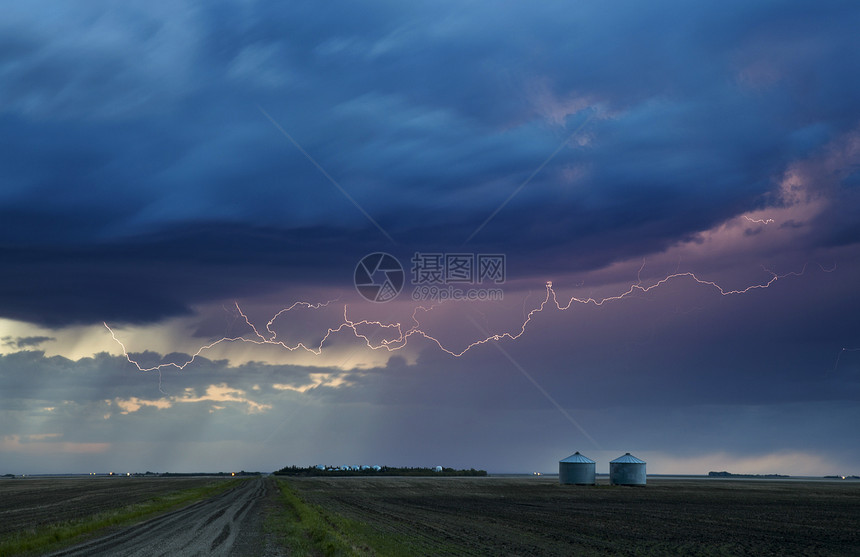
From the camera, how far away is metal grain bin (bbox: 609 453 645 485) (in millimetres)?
121938

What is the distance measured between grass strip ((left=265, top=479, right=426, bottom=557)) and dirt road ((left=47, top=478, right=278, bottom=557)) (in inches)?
50.6

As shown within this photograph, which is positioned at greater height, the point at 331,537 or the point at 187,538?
the point at 331,537

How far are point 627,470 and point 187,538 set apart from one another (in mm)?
98858

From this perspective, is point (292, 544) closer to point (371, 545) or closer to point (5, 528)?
point (371, 545)

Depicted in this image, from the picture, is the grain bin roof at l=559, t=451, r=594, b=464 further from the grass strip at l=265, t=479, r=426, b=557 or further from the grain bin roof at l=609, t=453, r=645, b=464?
the grass strip at l=265, t=479, r=426, b=557

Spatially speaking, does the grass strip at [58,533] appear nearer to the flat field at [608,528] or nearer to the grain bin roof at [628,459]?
the flat field at [608,528]

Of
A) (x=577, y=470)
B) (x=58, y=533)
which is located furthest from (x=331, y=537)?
(x=577, y=470)

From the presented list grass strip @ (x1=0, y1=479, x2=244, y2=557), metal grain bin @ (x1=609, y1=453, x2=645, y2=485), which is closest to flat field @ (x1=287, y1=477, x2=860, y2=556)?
grass strip @ (x1=0, y1=479, x2=244, y2=557)

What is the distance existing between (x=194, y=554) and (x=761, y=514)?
158 feet

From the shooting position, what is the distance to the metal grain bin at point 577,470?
123 meters

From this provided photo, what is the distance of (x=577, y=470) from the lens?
123375mm

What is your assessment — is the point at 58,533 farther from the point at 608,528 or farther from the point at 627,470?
the point at 627,470

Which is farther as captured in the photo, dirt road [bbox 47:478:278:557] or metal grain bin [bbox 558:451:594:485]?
metal grain bin [bbox 558:451:594:485]

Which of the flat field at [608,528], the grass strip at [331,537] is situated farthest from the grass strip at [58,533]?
the flat field at [608,528]
